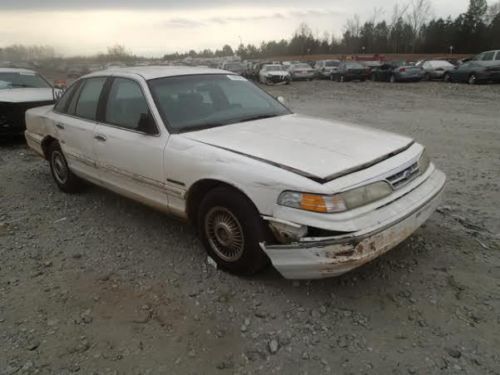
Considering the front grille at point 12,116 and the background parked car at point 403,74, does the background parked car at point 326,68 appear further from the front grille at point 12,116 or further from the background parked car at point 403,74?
the front grille at point 12,116

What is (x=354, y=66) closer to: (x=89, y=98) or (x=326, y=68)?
(x=326, y=68)

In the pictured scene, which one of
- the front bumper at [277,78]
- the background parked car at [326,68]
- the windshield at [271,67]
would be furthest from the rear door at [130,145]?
the background parked car at [326,68]

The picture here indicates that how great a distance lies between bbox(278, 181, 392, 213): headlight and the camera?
8.80 ft

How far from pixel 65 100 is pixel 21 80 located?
5.29 meters

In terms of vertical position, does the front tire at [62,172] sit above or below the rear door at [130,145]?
below

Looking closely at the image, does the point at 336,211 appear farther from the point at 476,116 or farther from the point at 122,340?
the point at 476,116

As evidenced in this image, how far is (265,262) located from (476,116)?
32.6ft

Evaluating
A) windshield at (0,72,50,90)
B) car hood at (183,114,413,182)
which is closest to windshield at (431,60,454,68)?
windshield at (0,72,50,90)

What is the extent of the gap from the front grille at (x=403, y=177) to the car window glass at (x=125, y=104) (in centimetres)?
214

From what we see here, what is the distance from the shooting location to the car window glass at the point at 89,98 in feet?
15.0

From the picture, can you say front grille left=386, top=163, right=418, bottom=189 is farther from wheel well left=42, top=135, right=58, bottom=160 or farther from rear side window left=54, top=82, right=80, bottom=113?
wheel well left=42, top=135, right=58, bottom=160

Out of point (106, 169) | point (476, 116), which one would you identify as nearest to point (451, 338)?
point (106, 169)

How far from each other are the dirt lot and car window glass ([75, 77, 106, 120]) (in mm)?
1134

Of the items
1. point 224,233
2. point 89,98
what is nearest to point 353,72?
point 89,98
